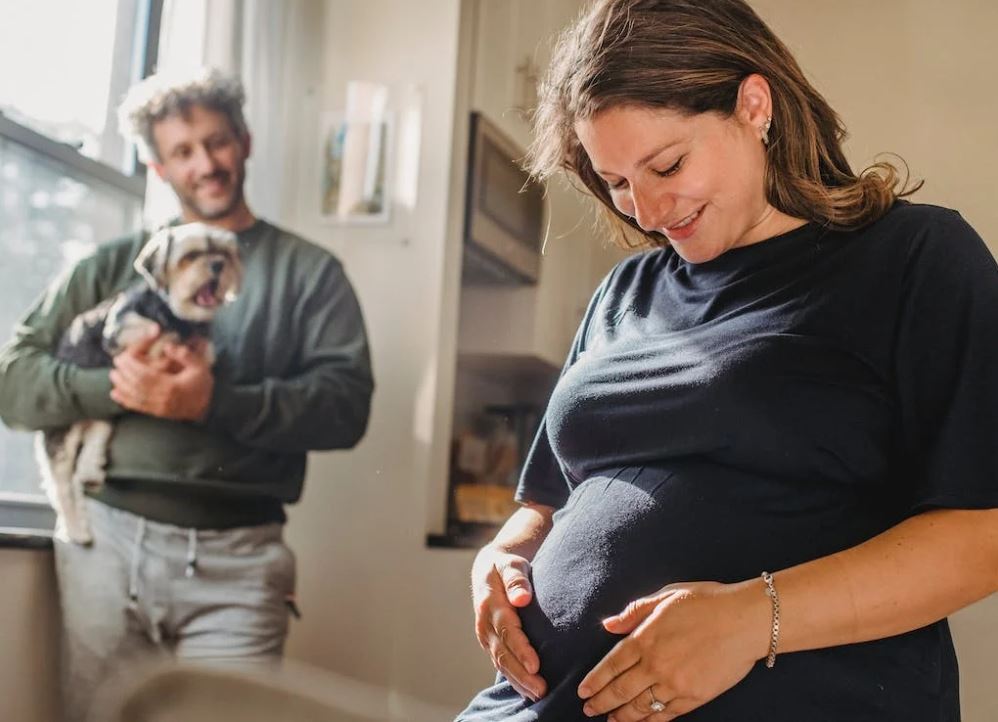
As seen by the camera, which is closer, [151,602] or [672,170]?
[672,170]

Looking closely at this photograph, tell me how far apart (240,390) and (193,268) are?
0.71 ft

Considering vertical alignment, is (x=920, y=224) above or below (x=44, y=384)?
above

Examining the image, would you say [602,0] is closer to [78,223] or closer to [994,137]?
[994,137]

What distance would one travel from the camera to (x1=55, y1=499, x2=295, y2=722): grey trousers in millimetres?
1650

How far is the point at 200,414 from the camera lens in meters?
1.69

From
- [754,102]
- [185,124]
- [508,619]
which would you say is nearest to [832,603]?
[508,619]

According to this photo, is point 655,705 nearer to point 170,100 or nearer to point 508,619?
point 508,619

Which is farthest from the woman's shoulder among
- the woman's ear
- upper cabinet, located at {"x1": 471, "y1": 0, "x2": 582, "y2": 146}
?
upper cabinet, located at {"x1": 471, "y1": 0, "x2": 582, "y2": 146}

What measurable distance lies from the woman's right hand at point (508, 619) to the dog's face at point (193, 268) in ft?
3.26

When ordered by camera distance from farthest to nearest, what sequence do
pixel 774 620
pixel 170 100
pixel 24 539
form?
pixel 170 100, pixel 24 539, pixel 774 620

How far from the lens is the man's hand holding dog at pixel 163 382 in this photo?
1.67 meters

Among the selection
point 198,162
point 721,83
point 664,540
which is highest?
point 198,162

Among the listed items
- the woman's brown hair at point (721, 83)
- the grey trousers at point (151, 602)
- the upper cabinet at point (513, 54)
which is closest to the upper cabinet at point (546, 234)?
the upper cabinet at point (513, 54)

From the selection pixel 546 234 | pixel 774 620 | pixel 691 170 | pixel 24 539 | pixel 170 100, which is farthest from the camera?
pixel 170 100
